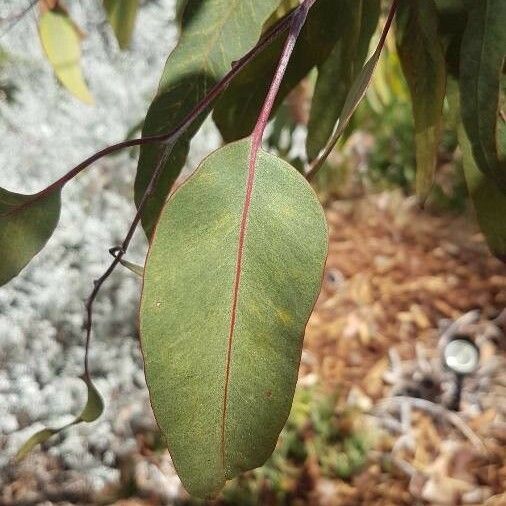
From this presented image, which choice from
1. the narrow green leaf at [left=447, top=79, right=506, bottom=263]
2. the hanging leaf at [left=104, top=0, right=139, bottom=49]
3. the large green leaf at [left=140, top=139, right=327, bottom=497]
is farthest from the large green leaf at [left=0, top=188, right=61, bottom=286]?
the hanging leaf at [left=104, top=0, right=139, bottom=49]

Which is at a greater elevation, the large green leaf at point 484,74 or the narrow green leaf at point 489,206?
the large green leaf at point 484,74

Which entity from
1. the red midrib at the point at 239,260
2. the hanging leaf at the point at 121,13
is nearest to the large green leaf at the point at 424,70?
the red midrib at the point at 239,260

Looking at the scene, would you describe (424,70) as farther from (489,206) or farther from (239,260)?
(239,260)

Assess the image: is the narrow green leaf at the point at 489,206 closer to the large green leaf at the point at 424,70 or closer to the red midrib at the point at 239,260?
the large green leaf at the point at 424,70

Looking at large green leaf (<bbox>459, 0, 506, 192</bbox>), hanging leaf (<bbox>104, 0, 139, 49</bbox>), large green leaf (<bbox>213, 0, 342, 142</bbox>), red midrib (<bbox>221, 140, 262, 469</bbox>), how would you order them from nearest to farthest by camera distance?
red midrib (<bbox>221, 140, 262, 469</bbox>) < large green leaf (<bbox>459, 0, 506, 192</bbox>) < large green leaf (<bbox>213, 0, 342, 142</bbox>) < hanging leaf (<bbox>104, 0, 139, 49</bbox>)

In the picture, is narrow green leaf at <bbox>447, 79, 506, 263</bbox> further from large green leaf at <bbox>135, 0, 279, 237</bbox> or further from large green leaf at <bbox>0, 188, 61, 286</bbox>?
large green leaf at <bbox>0, 188, 61, 286</bbox>

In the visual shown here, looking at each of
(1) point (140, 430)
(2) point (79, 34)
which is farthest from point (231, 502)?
(2) point (79, 34)

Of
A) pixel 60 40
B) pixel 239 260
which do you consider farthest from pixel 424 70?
pixel 60 40
